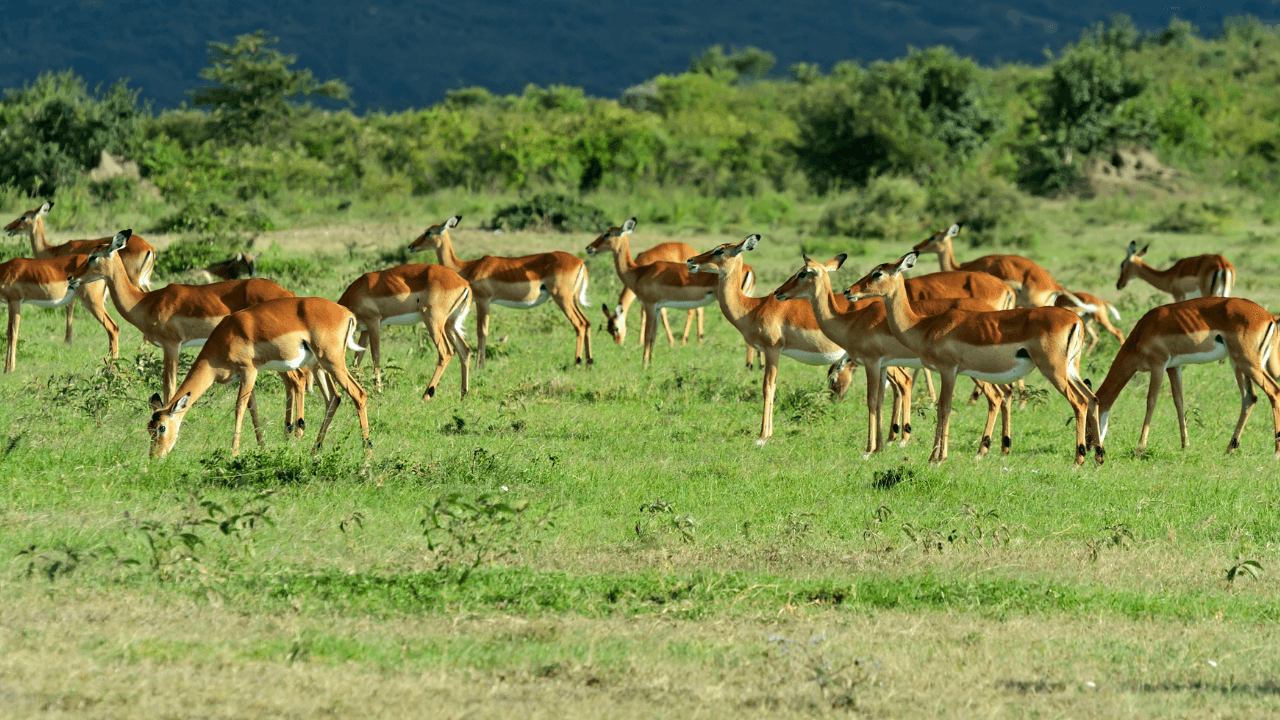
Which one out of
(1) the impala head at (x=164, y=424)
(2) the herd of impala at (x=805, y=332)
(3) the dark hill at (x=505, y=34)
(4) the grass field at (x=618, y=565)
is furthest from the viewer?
(3) the dark hill at (x=505, y=34)

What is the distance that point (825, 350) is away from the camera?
10445 millimetres

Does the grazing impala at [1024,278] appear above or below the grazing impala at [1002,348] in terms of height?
above

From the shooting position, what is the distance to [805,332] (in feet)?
34.0

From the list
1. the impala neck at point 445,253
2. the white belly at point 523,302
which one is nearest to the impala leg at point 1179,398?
the white belly at point 523,302

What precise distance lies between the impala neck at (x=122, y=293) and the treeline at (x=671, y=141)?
1290 centimetres

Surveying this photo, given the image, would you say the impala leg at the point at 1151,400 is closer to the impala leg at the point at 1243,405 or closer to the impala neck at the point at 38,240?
the impala leg at the point at 1243,405

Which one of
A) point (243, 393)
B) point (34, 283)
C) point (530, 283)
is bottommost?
point (243, 393)

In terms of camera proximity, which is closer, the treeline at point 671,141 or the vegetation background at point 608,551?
the vegetation background at point 608,551

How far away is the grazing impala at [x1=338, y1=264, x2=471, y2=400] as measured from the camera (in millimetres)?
11656

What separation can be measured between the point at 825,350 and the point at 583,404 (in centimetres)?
206

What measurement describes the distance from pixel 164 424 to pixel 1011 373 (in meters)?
5.49

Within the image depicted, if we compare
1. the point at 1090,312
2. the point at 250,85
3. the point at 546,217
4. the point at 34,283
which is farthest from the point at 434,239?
the point at 250,85

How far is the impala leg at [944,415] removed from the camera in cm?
902

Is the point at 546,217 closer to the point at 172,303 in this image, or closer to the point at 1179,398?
the point at 172,303
